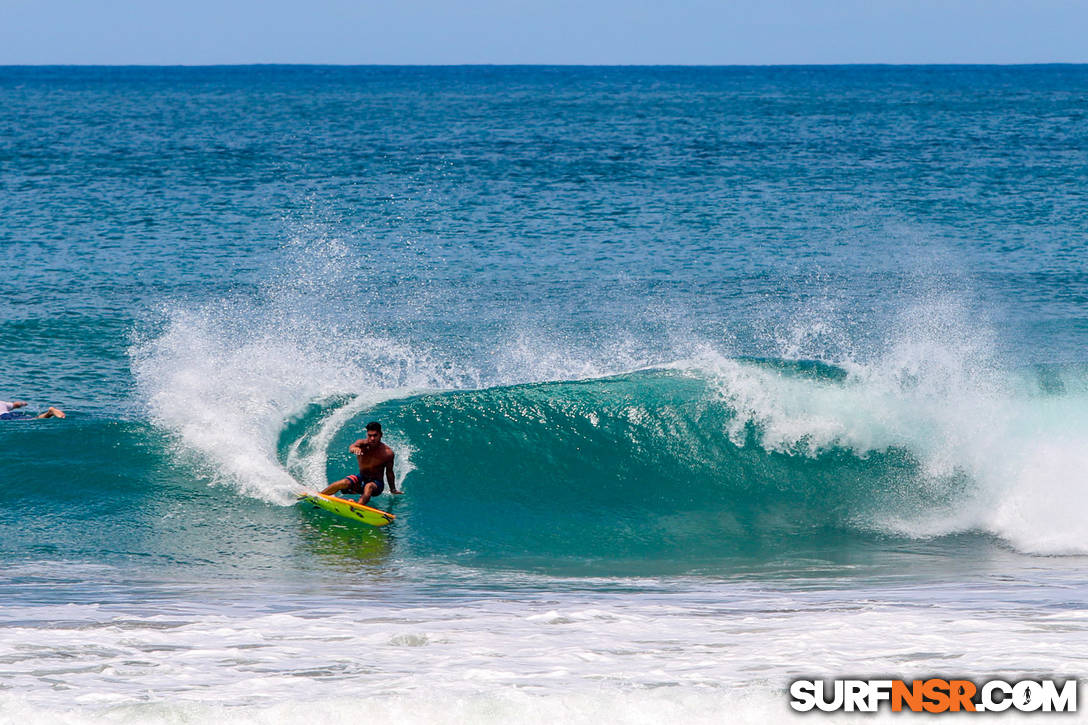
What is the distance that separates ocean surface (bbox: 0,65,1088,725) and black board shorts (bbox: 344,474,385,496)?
1.53 ft

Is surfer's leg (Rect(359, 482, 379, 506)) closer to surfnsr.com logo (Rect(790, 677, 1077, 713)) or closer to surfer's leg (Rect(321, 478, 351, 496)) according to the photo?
surfer's leg (Rect(321, 478, 351, 496))

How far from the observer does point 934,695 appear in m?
6.82

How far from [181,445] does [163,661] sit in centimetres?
761

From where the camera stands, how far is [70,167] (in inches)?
1971

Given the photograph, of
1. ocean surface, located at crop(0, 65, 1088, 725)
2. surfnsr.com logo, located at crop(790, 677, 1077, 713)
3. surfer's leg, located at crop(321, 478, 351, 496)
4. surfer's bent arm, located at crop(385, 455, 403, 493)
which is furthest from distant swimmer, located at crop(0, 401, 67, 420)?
surfnsr.com logo, located at crop(790, 677, 1077, 713)

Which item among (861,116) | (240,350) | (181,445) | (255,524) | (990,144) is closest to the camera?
(255,524)

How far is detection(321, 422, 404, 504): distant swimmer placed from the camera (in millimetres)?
12562

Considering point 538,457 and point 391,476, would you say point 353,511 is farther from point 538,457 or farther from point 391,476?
point 538,457

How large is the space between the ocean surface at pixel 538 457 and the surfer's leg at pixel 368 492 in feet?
1.73

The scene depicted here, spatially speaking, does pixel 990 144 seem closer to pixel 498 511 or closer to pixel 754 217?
pixel 754 217

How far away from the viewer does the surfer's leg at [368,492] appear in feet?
40.8

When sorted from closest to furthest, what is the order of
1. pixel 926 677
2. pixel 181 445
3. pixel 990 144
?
1. pixel 926 677
2. pixel 181 445
3. pixel 990 144

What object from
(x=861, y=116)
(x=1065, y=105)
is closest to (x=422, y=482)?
(x=861, y=116)

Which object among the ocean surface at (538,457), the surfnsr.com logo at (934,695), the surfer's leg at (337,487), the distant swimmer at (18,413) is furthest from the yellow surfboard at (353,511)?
the surfnsr.com logo at (934,695)
